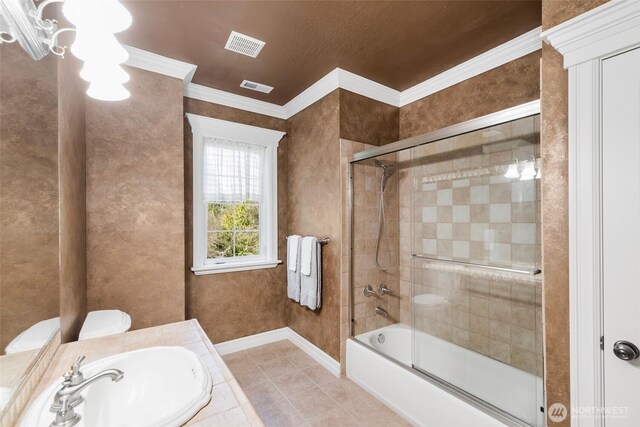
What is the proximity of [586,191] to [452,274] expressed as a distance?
1222 millimetres

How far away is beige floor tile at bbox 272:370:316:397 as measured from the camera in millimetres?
2271

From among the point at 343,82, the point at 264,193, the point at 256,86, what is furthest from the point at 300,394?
the point at 256,86

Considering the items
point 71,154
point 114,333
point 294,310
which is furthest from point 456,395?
point 71,154

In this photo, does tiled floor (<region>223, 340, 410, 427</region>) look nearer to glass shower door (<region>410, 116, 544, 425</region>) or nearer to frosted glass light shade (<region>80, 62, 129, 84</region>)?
glass shower door (<region>410, 116, 544, 425</region>)

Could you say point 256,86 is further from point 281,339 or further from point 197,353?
point 281,339

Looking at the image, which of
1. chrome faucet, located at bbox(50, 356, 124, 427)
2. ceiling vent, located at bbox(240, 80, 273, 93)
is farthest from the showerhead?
chrome faucet, located at bbox(50, 356, 124, 427)

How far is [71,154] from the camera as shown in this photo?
5.21 feet

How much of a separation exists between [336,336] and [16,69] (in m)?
2.49

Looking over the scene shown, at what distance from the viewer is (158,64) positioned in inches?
87.5

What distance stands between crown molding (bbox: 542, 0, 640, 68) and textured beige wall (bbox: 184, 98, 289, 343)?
2492 mm

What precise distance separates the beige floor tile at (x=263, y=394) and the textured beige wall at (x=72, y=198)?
4.18 ft

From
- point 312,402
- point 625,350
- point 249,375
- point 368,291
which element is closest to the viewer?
point 625,350

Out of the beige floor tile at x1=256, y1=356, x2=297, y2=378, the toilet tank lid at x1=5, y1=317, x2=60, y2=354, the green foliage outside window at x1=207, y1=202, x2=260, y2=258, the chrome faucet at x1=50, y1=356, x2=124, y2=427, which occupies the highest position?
the green foliage outside window at x1=207, y1=202, x2=260, y2=258

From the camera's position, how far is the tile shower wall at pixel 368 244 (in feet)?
8.27
